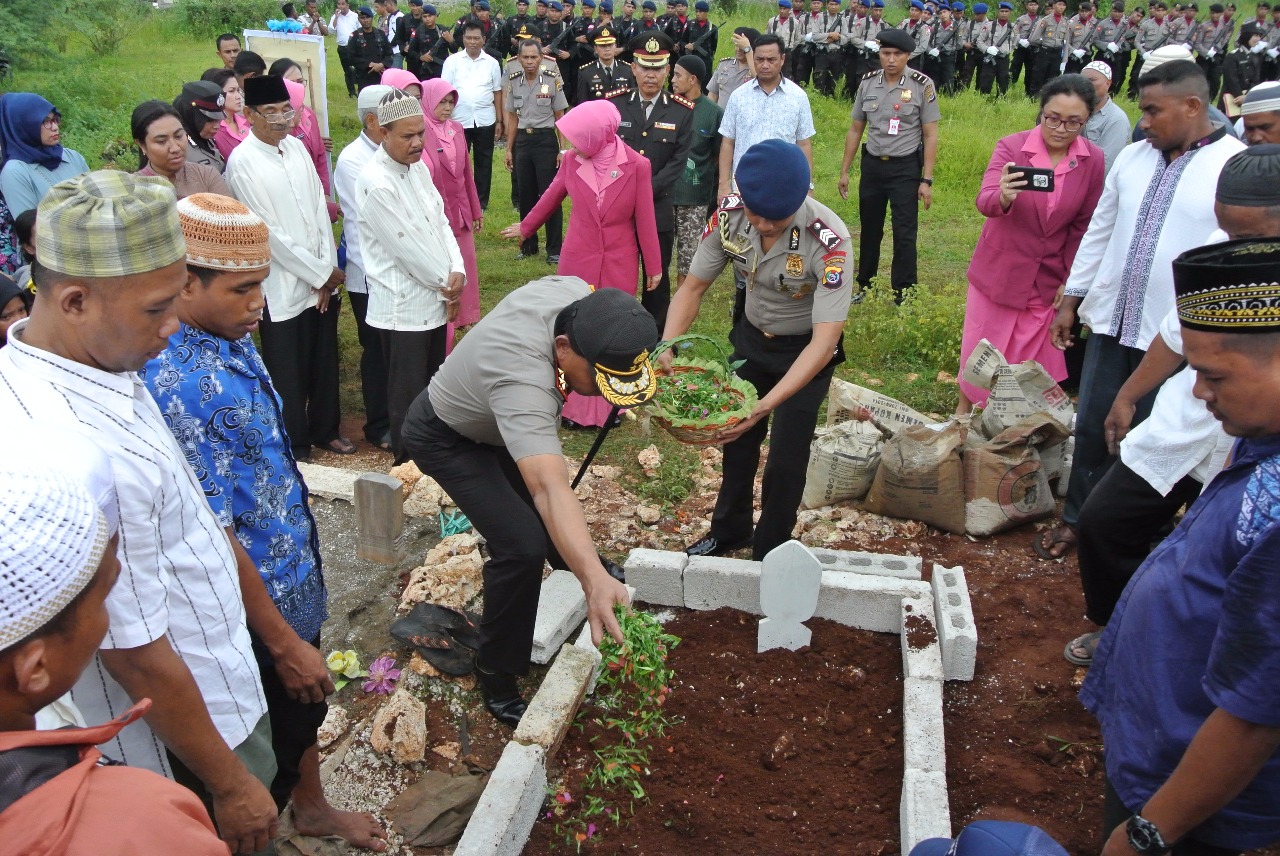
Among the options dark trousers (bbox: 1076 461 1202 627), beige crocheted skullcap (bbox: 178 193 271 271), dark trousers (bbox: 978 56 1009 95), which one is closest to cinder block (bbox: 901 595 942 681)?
dark trousers (bbox: 1076 461 1202 627)

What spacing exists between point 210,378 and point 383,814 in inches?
69.2

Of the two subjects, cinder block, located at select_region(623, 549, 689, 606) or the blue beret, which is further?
cinder block, located at select_region(623, 549, 689, 606)

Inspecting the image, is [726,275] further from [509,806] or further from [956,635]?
[509,806]

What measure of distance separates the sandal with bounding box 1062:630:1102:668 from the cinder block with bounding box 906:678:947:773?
0.77 meters

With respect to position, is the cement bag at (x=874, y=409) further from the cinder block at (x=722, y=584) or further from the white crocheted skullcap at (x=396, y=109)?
the white crocheted skullcap at (x=396, y=109)

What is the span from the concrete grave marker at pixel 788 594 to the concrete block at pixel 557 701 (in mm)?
673

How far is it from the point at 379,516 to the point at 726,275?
5616mm

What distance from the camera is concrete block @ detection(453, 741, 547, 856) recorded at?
2889 mm

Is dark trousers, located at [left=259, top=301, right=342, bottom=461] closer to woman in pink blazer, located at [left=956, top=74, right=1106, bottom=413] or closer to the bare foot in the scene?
the bare foot

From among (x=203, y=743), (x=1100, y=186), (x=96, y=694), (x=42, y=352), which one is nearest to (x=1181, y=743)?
(x=203, y=743)

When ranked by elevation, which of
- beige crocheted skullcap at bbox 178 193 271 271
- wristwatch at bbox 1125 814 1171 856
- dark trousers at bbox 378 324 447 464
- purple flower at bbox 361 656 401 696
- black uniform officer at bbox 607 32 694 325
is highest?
beige crocheted skullcap at bbox 178 193 271 271

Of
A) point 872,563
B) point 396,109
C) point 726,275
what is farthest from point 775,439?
point 726,275

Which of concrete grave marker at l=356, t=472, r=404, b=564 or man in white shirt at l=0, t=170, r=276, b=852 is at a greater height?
man in white shirt at l=0, t=170, r=276, b=852

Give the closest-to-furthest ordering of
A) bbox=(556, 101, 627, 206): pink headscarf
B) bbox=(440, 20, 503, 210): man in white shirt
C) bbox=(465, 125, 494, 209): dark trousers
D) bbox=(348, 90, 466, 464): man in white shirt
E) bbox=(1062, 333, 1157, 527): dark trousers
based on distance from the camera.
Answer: bbox=(1062, 333, 1157, 527): dark trousers
bbox=(348, 90, 466, 464): man in white shirt
bbox=(556, 101, 627, 206): pink headscarf
bbox=(440, 20, 503, 210): man in white shirt
bbox=(465, 125, 494, 209): dark trousers
